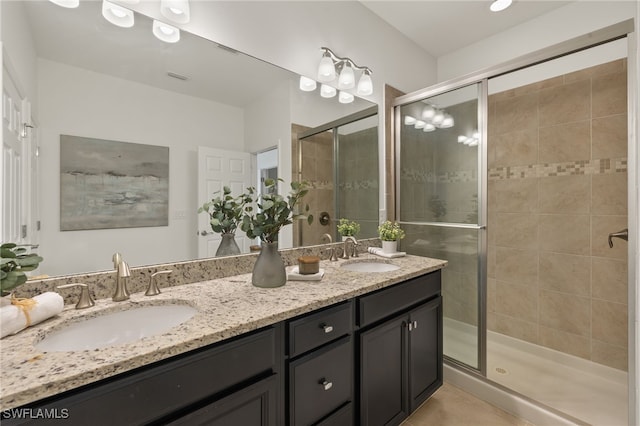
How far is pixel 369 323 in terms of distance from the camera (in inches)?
53.7

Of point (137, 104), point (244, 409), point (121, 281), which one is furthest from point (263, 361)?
point (137, 104)

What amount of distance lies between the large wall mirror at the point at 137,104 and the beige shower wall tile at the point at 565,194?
207 cm

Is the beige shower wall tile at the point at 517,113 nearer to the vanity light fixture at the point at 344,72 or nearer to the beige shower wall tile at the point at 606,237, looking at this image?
the beige shower wall tile at the point at 606,237

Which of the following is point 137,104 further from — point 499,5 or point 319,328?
point 499,5

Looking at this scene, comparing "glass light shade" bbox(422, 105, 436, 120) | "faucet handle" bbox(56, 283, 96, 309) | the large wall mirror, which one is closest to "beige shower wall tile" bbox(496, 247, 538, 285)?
"glass light shade" bbox(422, 105, 436, 120)

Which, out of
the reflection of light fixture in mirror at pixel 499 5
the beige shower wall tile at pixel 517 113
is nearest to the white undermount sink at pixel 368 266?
the beige shower wall tile at pixel 517 113

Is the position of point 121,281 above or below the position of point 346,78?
below

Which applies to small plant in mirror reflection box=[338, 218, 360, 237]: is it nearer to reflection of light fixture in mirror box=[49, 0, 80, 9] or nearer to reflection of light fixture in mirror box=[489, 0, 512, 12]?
reflection of light fixture in mirror box=[49, 0, 80, 9]

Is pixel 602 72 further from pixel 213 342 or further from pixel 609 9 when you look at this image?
pixel 213 342

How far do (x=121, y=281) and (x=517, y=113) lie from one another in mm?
3035

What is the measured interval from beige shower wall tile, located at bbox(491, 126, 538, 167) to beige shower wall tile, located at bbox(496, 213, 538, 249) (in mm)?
459

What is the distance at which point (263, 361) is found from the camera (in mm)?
958

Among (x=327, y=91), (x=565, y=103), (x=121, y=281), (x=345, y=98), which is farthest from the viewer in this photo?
(x=565, y=103)

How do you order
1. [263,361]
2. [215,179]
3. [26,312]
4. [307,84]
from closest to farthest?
[26,312]
[263,361]
[215,179]
[307,84]
